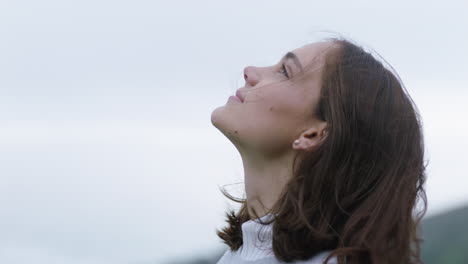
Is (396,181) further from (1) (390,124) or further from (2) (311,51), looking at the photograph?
(2) (311,51)

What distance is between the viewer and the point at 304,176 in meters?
3.70

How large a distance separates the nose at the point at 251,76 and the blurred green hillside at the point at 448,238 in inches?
503

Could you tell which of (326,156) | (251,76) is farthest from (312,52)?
(326,156)

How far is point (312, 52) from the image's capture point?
157 inches

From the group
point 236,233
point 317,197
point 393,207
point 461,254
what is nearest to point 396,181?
point 393,207

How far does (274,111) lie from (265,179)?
348mm

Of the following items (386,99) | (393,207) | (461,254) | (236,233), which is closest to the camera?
(393,207)

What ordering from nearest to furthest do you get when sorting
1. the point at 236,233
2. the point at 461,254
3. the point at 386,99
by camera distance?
1. the point at 386,99
2. the point at 236,233
3. the point at 461,254

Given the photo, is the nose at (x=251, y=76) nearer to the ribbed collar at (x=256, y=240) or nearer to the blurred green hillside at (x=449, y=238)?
the ribbed collar at (x=256, y=240)

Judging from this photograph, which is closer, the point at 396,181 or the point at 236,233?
the point at 396,181

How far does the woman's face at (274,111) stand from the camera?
3783mm

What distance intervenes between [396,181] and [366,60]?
0.67m

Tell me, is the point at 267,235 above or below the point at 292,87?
below

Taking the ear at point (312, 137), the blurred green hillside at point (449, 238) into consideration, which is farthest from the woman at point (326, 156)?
the blurred green hillside at point (449, 238)
